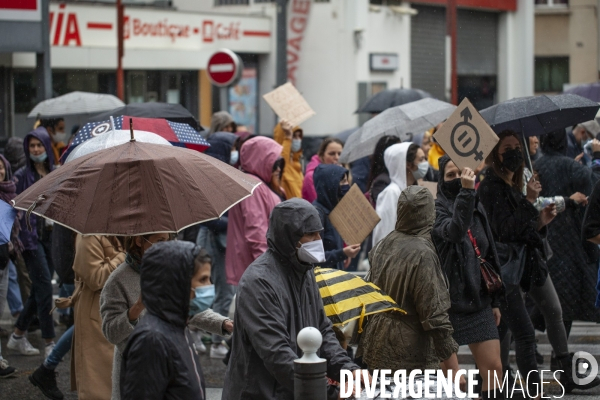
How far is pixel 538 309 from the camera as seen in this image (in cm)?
757

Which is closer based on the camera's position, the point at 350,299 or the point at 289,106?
the point at 350,299

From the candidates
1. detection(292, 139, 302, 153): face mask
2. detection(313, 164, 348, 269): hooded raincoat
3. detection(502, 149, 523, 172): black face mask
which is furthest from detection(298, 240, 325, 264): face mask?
detection(292, 139, 302, 153): face mask

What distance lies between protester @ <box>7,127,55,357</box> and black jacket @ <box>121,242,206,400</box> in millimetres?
5190

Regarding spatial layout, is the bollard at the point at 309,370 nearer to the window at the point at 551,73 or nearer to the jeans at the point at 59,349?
the jeans at the point at 59,349

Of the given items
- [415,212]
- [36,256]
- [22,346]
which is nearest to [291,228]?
[415,212]

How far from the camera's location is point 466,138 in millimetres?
6164

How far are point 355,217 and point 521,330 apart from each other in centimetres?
131

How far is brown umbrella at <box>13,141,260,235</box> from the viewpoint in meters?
4.69

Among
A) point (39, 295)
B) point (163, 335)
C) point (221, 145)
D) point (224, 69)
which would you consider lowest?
point (39, 295)

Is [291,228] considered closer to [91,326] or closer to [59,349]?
[91,326]

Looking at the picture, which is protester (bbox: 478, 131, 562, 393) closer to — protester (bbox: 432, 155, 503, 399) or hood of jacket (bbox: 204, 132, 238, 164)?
protester (bbox: 432, 155, 503, 399)

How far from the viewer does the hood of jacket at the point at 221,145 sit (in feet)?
32.0

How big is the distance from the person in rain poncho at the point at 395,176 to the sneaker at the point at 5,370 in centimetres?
306

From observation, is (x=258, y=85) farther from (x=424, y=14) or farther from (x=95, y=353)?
(x=95, y=353)
